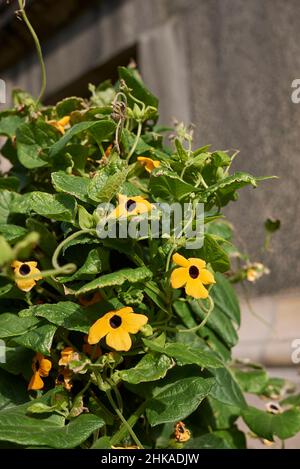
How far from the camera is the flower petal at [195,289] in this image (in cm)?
52

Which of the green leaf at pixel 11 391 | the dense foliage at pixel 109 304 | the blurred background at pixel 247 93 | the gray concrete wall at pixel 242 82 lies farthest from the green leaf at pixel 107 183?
the gray concrete wall at pixel 242 82

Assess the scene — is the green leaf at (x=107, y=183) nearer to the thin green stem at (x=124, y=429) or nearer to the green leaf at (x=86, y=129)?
the green leaf at (x=86, y=129)

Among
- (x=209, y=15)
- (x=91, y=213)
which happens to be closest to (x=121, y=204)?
(x=91, y=213)

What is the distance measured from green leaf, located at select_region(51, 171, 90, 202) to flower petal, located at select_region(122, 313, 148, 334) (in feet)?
0.38

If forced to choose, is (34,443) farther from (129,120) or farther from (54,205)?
(129,120)

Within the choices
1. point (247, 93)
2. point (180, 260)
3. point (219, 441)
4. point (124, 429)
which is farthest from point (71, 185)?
point (247, 93)

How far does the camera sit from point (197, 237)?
0.55 m

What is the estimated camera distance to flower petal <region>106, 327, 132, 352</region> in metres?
0.50

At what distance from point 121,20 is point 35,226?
210cm

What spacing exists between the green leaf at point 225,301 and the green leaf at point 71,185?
0.23 meters

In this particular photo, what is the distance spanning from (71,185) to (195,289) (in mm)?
152

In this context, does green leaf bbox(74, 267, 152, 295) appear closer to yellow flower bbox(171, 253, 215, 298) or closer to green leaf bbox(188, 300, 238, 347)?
yellow flower bbox(171, 253, 215, 298)

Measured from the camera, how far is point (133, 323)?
52cm

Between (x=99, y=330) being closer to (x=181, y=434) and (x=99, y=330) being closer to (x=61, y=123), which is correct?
(x=181, y=434)
